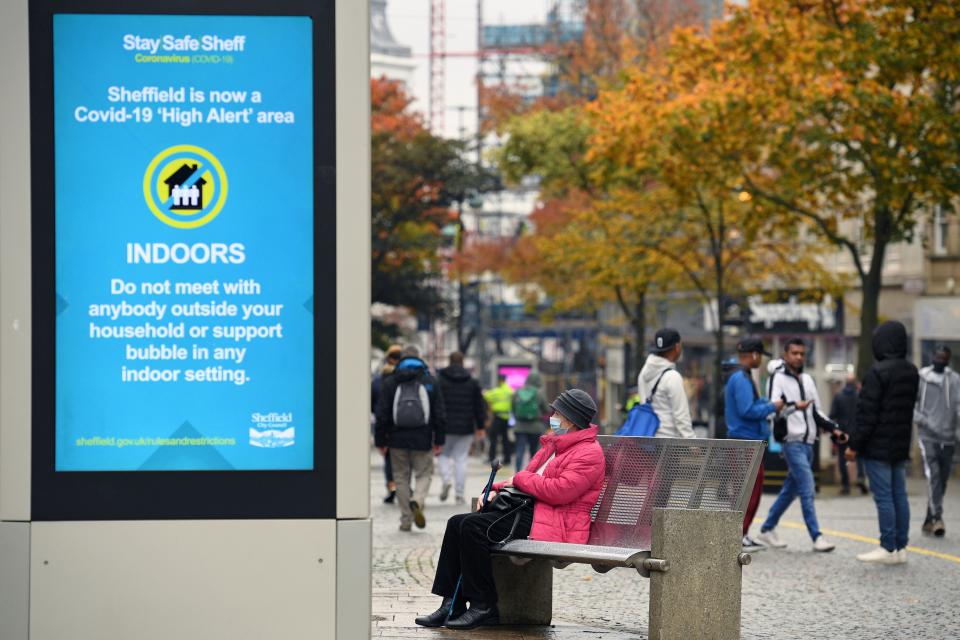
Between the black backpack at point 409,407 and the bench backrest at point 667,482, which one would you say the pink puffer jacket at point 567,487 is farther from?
the black backpack at point 409,407

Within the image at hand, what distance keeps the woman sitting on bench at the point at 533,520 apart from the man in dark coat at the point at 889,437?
4.52 meters

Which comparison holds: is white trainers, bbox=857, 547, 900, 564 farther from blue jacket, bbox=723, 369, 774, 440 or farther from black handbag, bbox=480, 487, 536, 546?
black handbag, bbox=480, 487, 536, 546

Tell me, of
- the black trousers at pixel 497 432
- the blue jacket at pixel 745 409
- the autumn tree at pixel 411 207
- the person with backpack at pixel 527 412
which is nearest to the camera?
the blue jacket at pixel 745 409

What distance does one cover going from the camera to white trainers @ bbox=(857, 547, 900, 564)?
13.4 meters

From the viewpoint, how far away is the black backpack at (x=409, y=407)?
53.2 feet

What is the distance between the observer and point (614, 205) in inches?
1459

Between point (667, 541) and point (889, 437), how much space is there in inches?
204

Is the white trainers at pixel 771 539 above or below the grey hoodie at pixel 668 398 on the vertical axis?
below

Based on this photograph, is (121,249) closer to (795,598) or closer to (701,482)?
(701,482)

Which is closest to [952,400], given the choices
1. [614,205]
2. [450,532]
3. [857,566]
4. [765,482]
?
[857,566]

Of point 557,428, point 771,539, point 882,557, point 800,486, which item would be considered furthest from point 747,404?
point 557,428

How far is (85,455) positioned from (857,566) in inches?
346

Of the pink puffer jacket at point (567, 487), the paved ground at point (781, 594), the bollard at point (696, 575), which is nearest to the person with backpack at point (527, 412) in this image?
the paved ground at point (781, 594)

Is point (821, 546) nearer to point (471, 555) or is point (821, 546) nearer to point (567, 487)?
point (567, 487)
